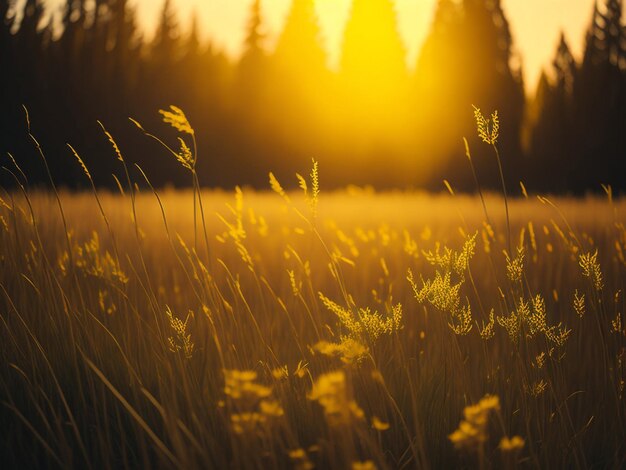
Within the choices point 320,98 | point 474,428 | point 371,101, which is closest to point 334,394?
point 474,428

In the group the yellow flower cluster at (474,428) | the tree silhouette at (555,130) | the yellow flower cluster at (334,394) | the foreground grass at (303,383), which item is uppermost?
the tree silhouette at (555,130)

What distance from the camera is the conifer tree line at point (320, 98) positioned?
21156 millimetres

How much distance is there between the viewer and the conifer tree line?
21.2m

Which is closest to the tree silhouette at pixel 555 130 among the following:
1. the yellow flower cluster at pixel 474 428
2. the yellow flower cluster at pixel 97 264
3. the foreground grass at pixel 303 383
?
the foreground grass at pixel 303 383

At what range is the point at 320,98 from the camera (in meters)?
26.1

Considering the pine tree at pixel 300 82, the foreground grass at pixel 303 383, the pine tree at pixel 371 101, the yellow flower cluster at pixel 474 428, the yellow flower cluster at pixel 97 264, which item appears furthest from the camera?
the pine tree at pixel 300 82

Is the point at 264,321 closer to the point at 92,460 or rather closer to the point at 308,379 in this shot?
the point at 308,379

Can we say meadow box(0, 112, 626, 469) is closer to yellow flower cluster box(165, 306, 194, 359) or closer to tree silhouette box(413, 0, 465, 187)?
yellow flower cluster box(165, 306, 194, 359)

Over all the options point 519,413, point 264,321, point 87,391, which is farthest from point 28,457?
point 519,413

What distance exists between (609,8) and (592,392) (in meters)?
23.2

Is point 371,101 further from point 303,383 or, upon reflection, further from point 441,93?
point 303,383

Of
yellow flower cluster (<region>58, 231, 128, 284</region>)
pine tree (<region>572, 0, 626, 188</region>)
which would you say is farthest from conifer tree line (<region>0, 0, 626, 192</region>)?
yellow flower cluster (<region>58, 231, 128, 284</region>)

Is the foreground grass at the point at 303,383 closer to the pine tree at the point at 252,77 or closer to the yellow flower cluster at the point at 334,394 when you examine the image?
the yellow flower cluster at the point at 334,394

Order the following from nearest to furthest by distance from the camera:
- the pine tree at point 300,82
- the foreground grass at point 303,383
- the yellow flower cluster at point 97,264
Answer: the foreground grass at point 303,383 < the yellow flower cluster at point 97,264 < the pine tree at point 300,82
